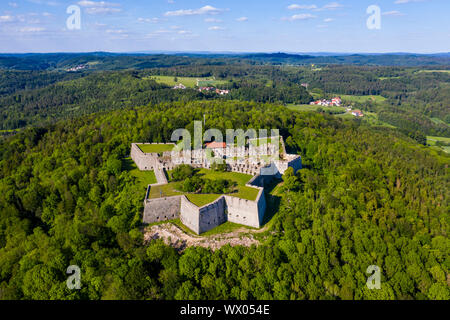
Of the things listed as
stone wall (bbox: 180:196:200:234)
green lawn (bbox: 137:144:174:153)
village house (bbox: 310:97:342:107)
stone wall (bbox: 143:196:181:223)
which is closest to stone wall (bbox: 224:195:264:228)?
stone wall (bbox: 180:196:200:234)

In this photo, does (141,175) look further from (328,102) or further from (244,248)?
(328,102)

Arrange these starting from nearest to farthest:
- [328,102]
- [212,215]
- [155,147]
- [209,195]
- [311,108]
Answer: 1. [212,215]
2. [209,195]
3. [155,147]
4. [311,108]
5. [328,102]

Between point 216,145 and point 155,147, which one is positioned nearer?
point 216,145

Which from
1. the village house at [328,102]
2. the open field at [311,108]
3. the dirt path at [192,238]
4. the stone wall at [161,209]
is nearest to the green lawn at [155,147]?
the stone wall at [161,209]

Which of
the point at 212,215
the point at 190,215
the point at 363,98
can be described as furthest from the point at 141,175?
the point at 363,98

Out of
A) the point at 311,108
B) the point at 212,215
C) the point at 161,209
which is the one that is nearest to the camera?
the point at 212,215

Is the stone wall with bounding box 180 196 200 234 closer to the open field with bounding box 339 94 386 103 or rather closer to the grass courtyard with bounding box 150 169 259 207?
the grass courtyard with bounding box 150 169 259 207
